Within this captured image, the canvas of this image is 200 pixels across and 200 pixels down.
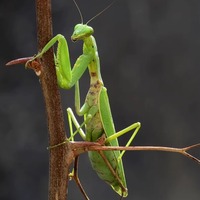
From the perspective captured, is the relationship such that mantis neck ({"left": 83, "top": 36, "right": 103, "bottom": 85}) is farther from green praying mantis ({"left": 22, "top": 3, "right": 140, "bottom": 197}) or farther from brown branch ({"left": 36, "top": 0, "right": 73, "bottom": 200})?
brown branch ({"left": 36, "top": 0, "right": 73, "bottom": 200})

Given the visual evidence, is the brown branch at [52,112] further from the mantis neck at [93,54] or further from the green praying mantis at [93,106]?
the mantis neck at [93,54]

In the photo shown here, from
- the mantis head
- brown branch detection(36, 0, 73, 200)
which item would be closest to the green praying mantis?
the mantis head

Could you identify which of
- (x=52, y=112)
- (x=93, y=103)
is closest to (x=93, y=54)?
(x=93, y=103)

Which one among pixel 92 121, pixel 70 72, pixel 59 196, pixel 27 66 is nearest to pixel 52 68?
pixel 27 66

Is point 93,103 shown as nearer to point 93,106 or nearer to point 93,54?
point 93,106

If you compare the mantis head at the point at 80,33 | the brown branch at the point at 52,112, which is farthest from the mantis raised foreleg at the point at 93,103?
the brown branch at the point at 52,112

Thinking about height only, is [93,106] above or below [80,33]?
below
